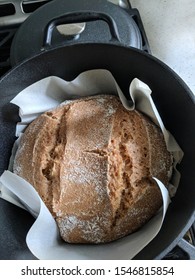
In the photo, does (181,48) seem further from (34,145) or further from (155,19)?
(34,145)

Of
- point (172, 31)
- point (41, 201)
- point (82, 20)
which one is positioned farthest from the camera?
point (172, 31)

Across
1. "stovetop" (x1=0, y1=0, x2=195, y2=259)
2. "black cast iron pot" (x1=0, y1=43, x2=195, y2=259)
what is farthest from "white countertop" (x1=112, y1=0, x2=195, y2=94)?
"black cast iron pot" (x1=0, y1=43, x2=195, y2=259)

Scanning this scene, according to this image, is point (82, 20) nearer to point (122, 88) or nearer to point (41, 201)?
point (122, 88)

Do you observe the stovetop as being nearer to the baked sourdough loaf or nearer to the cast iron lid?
the cast iron lid

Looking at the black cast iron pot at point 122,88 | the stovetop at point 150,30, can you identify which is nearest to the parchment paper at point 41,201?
the black cast iron pot at point 122,88

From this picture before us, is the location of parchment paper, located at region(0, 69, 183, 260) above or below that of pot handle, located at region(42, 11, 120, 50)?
below

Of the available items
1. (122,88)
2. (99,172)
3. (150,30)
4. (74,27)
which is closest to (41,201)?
(99,172)

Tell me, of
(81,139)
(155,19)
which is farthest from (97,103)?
(155,19)
